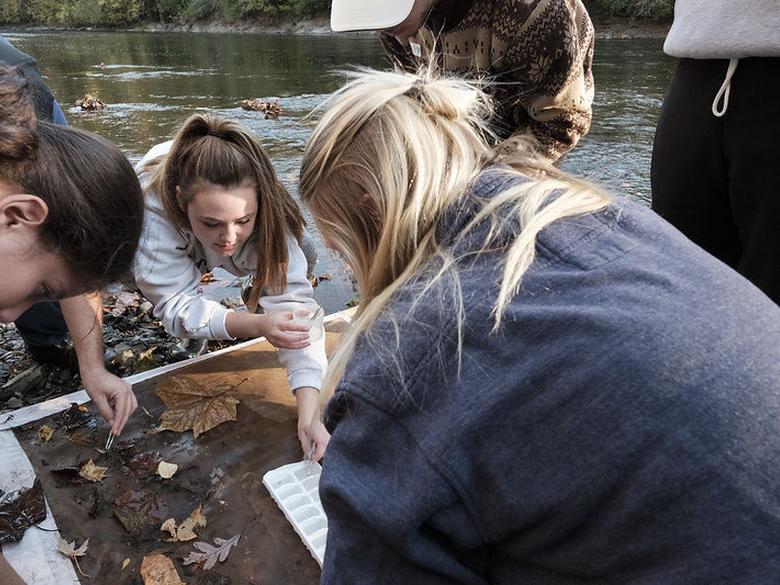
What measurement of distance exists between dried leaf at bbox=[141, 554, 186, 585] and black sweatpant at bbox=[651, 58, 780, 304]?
168 cm

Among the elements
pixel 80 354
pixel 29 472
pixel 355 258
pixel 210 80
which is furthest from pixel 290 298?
pixel 210 80

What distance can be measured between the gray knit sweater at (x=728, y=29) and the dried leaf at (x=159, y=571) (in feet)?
6.20

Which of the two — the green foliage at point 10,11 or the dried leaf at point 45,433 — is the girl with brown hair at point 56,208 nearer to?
the dried leaf at point 45,433

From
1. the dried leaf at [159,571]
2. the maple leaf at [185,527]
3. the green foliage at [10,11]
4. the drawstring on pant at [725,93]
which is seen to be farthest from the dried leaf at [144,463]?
the green foliage at [10,11]

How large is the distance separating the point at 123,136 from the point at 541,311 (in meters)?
7.10

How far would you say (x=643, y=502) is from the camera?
0.78 metres

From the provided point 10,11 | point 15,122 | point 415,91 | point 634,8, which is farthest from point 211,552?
point 10,11

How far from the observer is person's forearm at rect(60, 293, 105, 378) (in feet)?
6.78

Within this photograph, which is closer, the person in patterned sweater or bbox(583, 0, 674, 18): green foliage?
the person in patterned sweater

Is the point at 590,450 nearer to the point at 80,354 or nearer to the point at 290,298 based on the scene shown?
the point at 290,298

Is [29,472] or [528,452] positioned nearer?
[528,452]

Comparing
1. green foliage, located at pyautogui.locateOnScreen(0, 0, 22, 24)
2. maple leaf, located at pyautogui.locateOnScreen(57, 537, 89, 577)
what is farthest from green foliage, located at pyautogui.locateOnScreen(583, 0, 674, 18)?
green foliage, located at pyautogui.locateOnScreen(0, 0, 22, 24)

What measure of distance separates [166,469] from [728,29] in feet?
6.39

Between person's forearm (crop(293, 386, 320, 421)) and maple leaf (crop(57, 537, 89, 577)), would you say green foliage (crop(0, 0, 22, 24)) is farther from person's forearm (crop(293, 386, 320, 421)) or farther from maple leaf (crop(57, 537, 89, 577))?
maple leaf (crop(57, 537, 89, 577))
